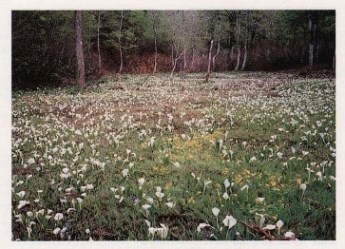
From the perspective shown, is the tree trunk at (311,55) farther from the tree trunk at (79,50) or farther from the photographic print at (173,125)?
the tree trunk at (79,50)

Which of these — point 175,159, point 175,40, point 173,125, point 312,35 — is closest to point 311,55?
point 312,35

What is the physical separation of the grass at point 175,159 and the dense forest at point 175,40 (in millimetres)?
205

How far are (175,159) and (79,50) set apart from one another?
1.97 m

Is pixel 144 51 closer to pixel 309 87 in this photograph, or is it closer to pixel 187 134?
pixel 187 134

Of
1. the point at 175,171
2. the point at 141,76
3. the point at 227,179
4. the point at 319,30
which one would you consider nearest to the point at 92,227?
the point at 175,171

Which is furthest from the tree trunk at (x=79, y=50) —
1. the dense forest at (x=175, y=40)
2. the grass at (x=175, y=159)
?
the grass at (x=175, y=159)

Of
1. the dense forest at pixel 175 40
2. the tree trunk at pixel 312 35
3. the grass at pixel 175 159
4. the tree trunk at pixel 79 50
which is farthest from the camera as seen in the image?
the tree trunk at pixel 79 50

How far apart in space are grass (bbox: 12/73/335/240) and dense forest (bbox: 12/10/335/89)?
0.21 meters

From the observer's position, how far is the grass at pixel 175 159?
14.6 ft

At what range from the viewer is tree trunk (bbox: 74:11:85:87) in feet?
17.8
